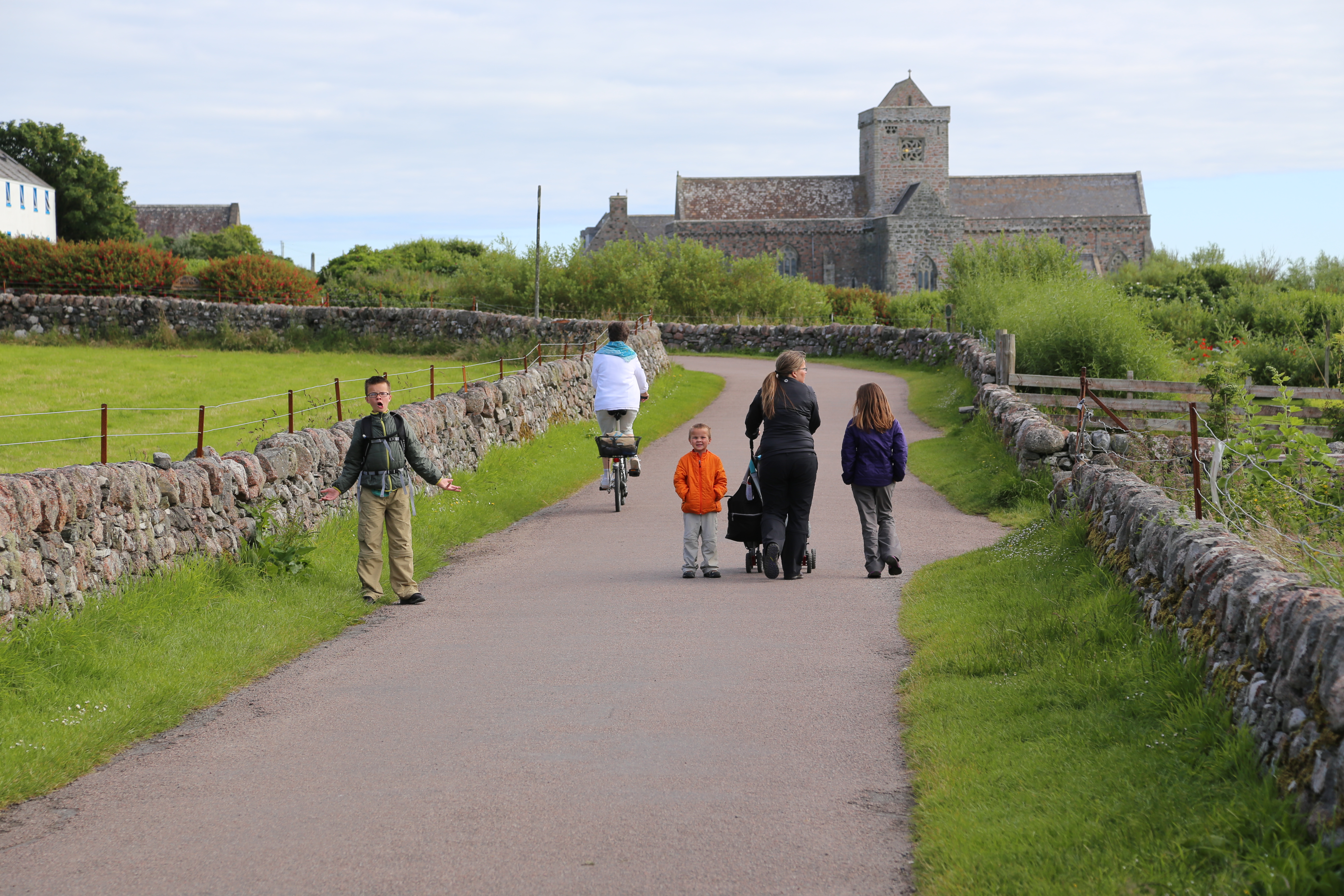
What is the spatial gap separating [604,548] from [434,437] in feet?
13.5

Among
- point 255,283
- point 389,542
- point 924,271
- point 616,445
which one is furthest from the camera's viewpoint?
point 924,271

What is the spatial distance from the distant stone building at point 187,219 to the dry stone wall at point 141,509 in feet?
349

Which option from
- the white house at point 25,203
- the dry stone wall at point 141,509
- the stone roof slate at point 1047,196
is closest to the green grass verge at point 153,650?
the dry stone wall at point 141,509

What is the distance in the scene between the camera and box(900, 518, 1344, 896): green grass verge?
13.9 ft

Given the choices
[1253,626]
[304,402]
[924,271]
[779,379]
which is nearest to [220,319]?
[304,402]

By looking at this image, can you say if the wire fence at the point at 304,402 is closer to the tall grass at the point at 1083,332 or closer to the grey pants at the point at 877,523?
the grey pants at the point at 877,523

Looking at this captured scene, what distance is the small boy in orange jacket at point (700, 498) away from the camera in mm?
10773

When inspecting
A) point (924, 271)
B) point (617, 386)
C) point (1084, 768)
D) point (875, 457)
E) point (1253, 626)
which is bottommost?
point (1084, 768)

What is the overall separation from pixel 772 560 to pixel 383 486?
3.44 m

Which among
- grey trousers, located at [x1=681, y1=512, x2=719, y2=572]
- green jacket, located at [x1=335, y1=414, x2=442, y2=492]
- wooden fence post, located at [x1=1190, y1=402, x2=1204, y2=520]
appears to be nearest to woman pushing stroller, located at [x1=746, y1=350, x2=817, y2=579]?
grey trousers, located at [x1=681, y1=512, x2=719, y2=572]

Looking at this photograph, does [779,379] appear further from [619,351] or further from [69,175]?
[69,175]

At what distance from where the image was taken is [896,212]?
8619 centimetres

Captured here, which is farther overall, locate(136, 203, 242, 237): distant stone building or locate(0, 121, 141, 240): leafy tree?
locate(136, 203, 242, 237): distant stone building

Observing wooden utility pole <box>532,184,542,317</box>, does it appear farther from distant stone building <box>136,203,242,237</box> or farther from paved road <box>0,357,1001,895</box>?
distant stone building <box>136,203,242,237</box>
